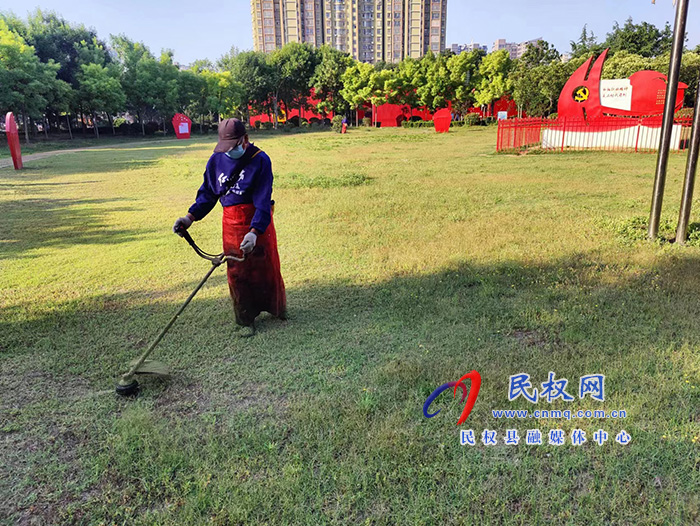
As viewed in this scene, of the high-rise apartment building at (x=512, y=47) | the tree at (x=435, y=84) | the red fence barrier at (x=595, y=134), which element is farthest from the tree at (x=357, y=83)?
the high-rise apartment building at (x=512, y=47)

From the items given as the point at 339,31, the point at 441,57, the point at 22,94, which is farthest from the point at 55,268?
the point at 339,31

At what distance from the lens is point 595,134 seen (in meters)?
18.6

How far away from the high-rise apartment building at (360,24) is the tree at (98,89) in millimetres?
71408

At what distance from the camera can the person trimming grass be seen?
3588 millimetres

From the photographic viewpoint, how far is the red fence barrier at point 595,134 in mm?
17438

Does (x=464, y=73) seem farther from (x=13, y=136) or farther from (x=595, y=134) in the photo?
(x=13, y=136)

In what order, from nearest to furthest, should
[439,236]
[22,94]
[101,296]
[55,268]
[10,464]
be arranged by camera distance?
[10,464], [101,296], [55,268], [439,236], [22,94]

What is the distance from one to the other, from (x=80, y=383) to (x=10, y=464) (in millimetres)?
796

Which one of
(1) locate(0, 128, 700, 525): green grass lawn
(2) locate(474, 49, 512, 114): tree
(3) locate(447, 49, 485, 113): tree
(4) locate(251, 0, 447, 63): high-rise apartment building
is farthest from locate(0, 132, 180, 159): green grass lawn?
(4) locate(251, 0, 447, 63): high-rise apartment building

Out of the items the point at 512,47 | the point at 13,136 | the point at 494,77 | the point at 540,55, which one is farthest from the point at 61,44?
the point at 512,47

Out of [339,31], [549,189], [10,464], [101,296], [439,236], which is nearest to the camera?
[10,464]

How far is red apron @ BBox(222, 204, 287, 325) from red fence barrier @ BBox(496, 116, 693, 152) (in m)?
17.0

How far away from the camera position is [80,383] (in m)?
3.31

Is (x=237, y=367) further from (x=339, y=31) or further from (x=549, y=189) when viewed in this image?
(x=339, y=31)
